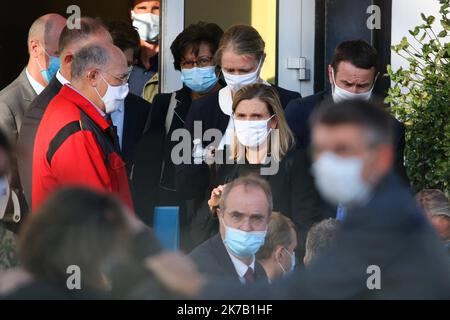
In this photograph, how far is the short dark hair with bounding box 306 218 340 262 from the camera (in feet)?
18.3

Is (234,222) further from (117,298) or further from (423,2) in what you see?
(423,2)

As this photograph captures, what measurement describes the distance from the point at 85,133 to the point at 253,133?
3.18 feet

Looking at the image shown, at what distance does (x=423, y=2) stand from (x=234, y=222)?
279 cm

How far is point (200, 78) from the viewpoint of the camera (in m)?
6.77

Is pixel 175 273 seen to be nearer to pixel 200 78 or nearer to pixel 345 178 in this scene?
pixel 345 178

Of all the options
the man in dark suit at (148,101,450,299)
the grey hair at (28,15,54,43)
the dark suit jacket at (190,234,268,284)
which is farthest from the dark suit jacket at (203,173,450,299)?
the grey hair at (28,15,54,43)

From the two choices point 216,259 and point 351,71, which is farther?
point 351,71

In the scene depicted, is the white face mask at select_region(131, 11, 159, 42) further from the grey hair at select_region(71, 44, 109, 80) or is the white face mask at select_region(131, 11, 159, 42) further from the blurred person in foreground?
the blurred person in foreground

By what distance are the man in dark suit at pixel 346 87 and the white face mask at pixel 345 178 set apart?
2541 millimetres

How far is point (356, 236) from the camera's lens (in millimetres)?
3539

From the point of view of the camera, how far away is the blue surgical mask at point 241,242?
217 inches

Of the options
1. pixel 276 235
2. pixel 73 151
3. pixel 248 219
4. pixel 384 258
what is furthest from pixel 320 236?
pixel 384 258

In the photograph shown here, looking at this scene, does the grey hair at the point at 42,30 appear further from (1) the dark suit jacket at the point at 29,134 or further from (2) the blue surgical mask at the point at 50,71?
(1) the dark suit jacket at the point at 29,134
